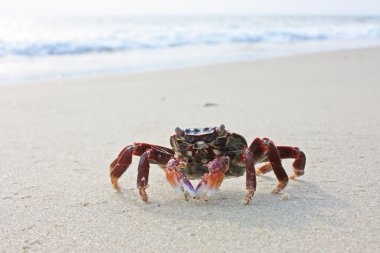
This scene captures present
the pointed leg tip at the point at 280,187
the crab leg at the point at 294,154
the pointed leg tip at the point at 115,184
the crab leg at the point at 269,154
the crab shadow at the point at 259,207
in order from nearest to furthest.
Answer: the crab shadow at the point at 259,207
the crab leg at the point at 269,154
the pointed leg tip at the point at 280,187
the crab leg at the point at 294,154
the pointed leg tip at the point at 115,184

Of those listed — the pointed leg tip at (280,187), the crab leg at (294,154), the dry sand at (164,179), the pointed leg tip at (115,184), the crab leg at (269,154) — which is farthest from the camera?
the pointed leg tip at (115,184)

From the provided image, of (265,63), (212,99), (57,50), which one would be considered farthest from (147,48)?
(212,99)

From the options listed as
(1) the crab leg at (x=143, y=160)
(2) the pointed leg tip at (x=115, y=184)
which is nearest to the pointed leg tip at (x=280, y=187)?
(1) the crab leg at (x=143, y=160)

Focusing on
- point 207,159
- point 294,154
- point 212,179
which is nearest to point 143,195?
point 207,159

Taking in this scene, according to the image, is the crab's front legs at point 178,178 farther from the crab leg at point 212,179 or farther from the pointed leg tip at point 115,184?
the pointed leg tip at point 115,184

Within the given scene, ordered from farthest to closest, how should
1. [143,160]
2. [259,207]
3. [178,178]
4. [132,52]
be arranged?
[132,52] < [143,160] < [259,207] < [178,178]

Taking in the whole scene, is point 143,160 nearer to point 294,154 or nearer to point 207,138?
point 207,138

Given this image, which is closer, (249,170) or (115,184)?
(249,170)

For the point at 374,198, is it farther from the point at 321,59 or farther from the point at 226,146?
the point at 321,59
